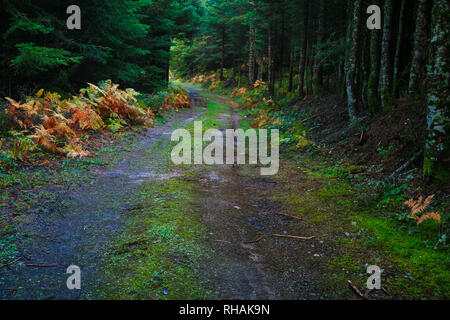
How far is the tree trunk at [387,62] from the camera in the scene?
26.5 feet

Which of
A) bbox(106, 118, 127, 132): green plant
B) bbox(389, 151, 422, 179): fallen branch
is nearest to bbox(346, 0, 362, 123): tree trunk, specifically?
bbox(389, 151, 422, 179): fallen branch

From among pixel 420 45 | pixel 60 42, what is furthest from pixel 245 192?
pixel 60 42

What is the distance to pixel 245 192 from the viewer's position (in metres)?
6.88

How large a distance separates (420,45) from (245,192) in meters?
5.04

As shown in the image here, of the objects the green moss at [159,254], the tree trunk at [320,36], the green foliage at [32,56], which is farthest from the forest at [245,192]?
the tree trunk at [320,36]

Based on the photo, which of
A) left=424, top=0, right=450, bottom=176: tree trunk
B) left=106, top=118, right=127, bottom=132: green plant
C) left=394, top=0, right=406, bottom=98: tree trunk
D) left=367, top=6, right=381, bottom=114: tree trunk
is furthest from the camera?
left=106, top=118, right=127, bottom=132: green plant

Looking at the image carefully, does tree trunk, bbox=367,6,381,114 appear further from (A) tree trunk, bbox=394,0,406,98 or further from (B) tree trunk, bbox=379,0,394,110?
(A) tree trunk, bbox=394,0,406,98

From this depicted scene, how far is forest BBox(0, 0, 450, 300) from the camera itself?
3.57 metres

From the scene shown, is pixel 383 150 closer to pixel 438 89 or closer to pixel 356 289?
pixel 438 89

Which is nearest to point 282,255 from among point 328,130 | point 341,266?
point 341,266

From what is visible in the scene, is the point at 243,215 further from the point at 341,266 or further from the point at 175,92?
the point at 175,92

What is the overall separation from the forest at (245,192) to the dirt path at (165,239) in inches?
0.9

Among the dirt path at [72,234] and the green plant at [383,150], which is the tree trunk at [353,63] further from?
the dirt path at [72,234]

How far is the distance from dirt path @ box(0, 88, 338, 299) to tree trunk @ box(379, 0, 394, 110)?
173 inches
